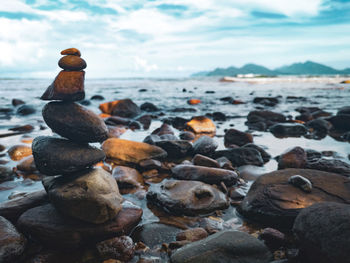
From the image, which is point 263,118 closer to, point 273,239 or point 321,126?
point 321,126

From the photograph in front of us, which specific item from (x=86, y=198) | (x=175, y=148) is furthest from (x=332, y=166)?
(x=86, y=198)

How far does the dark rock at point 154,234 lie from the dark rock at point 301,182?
5.65 feet

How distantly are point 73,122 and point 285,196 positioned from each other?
9.71 ft

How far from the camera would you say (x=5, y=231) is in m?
Result: 2.88

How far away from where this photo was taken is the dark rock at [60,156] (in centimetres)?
323

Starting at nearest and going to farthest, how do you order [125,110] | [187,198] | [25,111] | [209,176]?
1. [187,198]
2. [209,176]
3. [125,110]
4. [25,111]

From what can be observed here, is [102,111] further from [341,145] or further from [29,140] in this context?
[341,145]

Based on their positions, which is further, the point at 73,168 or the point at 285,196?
the point at 285,196

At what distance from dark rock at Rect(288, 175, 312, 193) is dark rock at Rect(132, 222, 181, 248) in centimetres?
172

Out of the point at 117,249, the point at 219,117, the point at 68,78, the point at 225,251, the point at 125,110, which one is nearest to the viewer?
the point at 225,251

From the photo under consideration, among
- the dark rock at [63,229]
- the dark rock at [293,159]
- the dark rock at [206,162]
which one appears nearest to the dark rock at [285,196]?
the dark rock at [293,159]

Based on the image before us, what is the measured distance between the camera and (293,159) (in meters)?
5.23

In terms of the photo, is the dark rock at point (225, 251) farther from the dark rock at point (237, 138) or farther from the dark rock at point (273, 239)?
the dark rock at point (237, 138)

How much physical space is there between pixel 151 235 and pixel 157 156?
2904 millimetres
